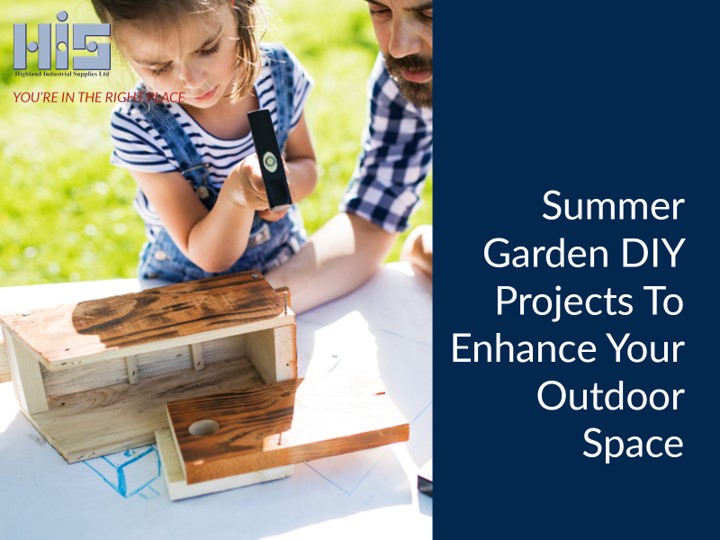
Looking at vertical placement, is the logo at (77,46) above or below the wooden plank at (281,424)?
above

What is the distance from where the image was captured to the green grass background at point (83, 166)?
251cm

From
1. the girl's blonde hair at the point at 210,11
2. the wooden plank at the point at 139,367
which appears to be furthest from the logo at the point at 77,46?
the wooden plank at the point at 139,367

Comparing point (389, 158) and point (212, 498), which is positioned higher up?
point (389, 158)

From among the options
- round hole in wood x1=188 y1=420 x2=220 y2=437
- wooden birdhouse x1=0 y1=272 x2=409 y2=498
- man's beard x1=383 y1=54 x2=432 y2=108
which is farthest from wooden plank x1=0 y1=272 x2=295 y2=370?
man's beard x1=383 y1=54 x2=432 y2=108

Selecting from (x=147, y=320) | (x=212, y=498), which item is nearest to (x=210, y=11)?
(x=147, y=320)

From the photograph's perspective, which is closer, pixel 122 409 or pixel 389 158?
pixel 122 409

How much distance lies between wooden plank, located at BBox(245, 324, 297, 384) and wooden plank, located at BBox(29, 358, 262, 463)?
46 millimetres

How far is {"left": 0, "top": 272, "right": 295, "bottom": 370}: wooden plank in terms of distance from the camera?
969 mm

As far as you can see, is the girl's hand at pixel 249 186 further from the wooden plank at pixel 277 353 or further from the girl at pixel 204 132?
the wooden plank at pixel 277 353

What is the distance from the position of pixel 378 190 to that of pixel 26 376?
2.66 feet

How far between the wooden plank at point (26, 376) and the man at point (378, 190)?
46 centimetres

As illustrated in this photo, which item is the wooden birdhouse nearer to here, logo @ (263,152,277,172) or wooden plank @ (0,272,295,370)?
wooden plank @ (0,272,295,370)

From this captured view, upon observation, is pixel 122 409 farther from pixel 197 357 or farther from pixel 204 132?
pixel 204 132

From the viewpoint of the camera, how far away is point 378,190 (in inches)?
65.0
